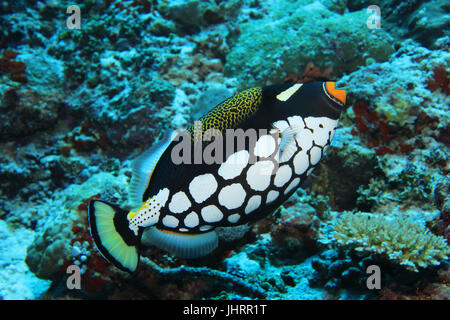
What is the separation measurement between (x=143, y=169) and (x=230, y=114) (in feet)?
2.42

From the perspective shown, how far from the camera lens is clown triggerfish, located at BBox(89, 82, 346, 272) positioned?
5.88 feet

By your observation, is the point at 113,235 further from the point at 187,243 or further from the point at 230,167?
the point at 230,167

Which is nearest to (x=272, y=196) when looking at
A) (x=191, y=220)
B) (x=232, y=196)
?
(x=232, y=196)

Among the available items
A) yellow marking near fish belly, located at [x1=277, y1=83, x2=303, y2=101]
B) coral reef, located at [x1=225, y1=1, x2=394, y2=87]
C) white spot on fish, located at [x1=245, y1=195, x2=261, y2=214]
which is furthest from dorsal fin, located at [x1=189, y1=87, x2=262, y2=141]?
coral reef, located at [x1=225, y1=1, x2=394, y2=87]

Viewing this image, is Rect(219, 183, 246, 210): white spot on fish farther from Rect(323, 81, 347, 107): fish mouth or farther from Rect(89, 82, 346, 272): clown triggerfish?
Rect(323, 81, 347, 107): fish mouth

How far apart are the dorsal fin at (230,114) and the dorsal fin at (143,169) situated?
0.27m

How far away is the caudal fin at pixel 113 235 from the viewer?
1809 mm

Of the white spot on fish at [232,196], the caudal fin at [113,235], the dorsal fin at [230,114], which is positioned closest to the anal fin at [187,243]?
the caudal fin at [113,235]

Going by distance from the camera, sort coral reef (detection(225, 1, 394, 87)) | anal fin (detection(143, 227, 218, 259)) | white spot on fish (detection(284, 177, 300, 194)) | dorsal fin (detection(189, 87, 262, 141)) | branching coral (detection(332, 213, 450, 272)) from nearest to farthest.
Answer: dorsal fin (detection(189, 87, 262, 141)) < white spot on fish (detection(284, 177, 300, 194)) < anal fin (detection(143, 227, 218, 259)) < branching coral (detection(332, 213, 450, 272)) < coral reef (detection(225, 1, 394, 87))

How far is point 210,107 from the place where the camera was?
12.4ft

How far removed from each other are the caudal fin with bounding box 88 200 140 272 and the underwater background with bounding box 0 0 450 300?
111 centimetres

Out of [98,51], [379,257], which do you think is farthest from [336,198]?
[98,51]

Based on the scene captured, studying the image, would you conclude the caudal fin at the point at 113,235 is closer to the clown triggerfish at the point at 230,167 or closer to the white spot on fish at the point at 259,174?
the clown triggerfish at the point at 230,167
